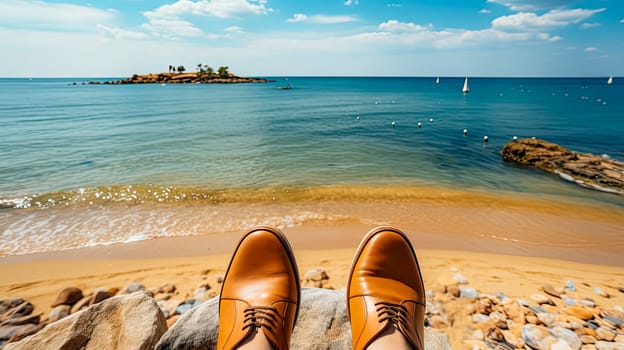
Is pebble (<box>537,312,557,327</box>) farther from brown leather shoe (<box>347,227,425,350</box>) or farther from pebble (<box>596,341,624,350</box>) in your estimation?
brown leather shoe (<box>347,227,425,350</box>)

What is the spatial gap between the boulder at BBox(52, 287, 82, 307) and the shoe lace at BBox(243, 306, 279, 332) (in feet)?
7.47

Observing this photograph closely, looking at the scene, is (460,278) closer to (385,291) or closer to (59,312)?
(385,291)

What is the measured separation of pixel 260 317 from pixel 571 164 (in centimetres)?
1256

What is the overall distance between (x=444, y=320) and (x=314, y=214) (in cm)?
340

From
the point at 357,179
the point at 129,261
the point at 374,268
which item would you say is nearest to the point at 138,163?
the point at 129,261

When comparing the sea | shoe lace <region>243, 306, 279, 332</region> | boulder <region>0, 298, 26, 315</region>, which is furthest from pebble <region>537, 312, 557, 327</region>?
boulder <region>0, 298, 26, 315</region>

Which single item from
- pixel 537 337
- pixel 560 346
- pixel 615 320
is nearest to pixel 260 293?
pixel 537 337

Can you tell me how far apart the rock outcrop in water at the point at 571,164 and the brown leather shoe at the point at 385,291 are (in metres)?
9.39

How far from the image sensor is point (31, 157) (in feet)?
32.7

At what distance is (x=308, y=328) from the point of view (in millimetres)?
2406

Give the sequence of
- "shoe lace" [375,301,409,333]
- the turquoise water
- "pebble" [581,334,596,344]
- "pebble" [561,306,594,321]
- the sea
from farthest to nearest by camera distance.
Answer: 1. the turquoise water
2. the sea
3. "pebble" [561,306,594,321]
4. "pebble" [581,334,596,344]
5. "shoe lace" [375,301,409,333]

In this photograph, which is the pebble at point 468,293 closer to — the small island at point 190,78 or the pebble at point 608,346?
the pebble at point 608,346

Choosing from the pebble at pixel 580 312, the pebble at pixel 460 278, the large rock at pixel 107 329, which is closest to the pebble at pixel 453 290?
the pebble at pixel 460 278

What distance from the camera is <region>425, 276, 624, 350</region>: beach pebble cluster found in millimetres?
2422
